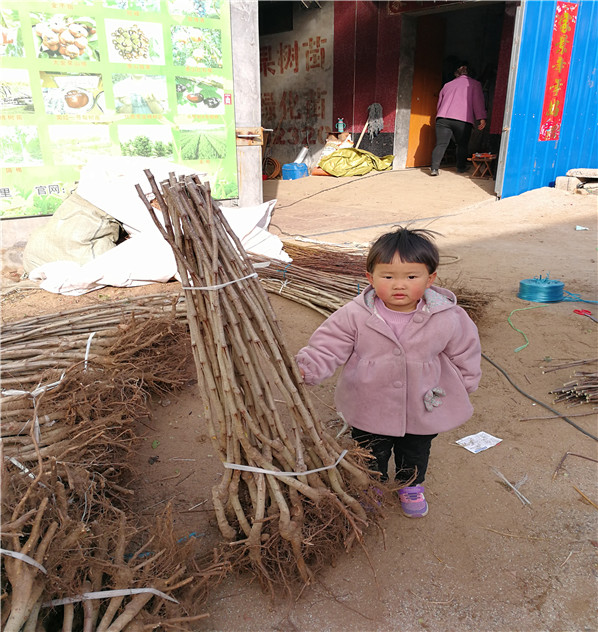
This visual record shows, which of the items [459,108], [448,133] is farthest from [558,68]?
[448,133]

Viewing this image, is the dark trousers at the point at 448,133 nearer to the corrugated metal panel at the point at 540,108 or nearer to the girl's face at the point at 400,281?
the corrugated metal panel at the point at 540,108

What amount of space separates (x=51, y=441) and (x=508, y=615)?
65.2 inches

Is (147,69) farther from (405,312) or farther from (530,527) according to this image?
(530,527)

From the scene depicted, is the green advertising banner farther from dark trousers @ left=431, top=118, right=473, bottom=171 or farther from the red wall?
the red wall

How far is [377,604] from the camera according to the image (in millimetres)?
1499

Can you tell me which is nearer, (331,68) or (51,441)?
(51,441)

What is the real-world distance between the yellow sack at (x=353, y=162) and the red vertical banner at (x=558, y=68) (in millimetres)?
3135

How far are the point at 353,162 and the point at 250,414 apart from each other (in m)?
9.14

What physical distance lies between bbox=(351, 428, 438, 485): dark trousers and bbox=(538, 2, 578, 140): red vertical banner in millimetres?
7424

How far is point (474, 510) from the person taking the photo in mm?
1882

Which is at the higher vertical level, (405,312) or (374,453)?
(405,312)

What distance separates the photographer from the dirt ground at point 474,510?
1.48 m

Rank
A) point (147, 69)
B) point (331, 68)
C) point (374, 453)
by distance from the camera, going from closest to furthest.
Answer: point (374, 453), point (147, 69), point (331, 68)

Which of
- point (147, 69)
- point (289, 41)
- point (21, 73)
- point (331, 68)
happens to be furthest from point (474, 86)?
point (21, 73)
